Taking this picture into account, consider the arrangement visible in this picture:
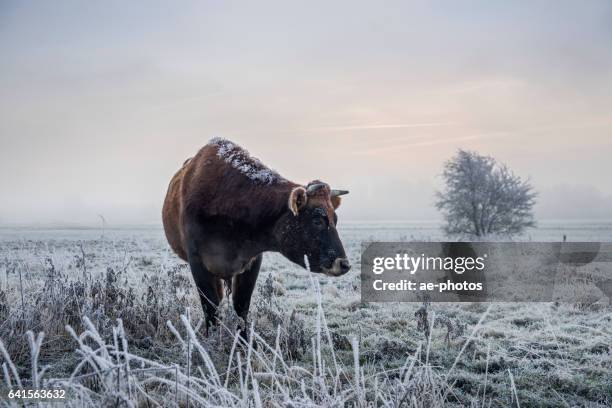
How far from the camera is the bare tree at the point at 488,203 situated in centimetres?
3566

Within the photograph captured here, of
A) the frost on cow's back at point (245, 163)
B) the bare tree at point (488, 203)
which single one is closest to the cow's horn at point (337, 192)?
the frost on cow's back at point (245, 163)

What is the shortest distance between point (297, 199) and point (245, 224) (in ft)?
2.57

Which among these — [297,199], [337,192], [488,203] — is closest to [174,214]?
[297,199]

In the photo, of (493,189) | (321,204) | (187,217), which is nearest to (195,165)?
(187,217)

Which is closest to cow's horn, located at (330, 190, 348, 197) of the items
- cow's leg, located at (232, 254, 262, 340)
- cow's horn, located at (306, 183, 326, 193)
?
cow's horn, located at (306, 183, 326, 193)

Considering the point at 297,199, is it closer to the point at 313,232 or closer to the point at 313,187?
the point at 313,187

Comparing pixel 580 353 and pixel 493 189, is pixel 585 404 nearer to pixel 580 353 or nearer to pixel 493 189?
pixel 580 353

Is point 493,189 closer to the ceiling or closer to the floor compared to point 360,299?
closer to the ceiling

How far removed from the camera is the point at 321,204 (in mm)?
6355

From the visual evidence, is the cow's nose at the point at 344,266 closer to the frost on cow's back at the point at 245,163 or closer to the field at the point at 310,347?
the field at the point at 310,347

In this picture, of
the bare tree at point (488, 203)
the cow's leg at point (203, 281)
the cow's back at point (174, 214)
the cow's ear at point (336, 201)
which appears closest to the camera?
the cow's leg at point (203, 281)

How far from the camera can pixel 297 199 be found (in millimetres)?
6227

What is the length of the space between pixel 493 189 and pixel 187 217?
1264 inches

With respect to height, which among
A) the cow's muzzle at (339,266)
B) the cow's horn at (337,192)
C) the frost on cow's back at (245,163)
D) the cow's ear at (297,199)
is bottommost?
the cow's muzzle at (339,266)
